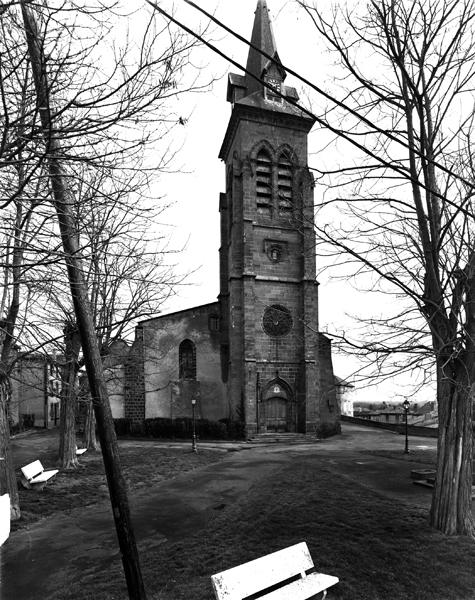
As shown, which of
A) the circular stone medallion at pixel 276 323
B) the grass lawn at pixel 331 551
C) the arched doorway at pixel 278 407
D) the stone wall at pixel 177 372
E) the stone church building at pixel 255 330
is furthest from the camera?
the stone wall at pixel 177 372

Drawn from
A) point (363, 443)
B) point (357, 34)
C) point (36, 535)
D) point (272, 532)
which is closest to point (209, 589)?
point (272, 532)

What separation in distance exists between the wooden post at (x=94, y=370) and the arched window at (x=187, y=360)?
82.5ft

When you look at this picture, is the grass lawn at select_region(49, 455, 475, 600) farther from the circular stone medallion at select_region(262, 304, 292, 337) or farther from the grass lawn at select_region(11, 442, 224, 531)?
the circular stone medallion at select_region(262, 304, 292, 337)

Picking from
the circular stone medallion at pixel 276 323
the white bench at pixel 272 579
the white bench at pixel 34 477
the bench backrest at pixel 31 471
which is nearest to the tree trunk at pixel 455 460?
the white bench at pixel 272 579

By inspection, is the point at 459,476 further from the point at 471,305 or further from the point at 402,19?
the point at 402,19

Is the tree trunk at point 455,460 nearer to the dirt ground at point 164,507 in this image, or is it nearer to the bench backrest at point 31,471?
the dirt ground at point 164,507

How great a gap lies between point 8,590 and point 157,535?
2568 millimetres

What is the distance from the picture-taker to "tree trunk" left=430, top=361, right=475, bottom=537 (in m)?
7.26

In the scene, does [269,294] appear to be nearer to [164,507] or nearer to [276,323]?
[276,323]

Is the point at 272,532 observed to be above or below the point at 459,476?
below

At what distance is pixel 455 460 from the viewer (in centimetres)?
739

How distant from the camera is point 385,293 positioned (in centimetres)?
863

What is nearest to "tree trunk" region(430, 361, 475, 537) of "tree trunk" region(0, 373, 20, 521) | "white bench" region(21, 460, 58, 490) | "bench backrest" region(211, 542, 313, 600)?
"bench backrest" region(211, 542, 313, 600)

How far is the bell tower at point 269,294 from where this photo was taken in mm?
27375
